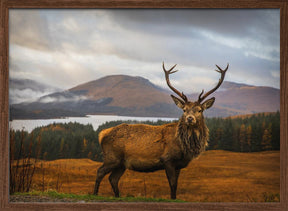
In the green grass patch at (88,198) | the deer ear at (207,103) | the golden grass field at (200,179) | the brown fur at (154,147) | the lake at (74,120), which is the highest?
the deer ear at (207,103)

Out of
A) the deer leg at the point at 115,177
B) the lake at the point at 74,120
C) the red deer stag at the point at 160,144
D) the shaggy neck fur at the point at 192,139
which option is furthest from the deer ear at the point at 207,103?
the deer leg at the point at 115,177

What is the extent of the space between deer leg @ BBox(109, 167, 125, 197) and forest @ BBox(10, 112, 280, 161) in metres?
0.42

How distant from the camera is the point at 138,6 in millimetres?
5863

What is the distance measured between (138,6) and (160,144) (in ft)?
7.58

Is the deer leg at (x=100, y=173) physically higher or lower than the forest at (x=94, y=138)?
lower

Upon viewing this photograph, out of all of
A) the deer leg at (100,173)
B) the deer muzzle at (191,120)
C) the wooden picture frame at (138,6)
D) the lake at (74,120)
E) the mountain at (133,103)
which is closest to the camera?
the deer muzzle at (191,120)

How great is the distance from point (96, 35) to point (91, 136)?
1.78 meters

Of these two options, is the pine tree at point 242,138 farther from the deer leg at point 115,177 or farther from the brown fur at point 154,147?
the deer leg at point 115,177

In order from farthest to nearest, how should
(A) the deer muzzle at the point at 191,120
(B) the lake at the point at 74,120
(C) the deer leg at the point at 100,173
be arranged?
(B) the lake at the point at 74,120 → (C) the deer leg at the point at 100,173 → (A) the deer muzzle at the point at 191,120

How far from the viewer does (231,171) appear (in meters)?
6.08

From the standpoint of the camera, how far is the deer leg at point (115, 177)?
5.95 meters

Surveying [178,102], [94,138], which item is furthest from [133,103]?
[178,102]

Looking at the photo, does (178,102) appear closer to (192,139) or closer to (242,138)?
(192,139)

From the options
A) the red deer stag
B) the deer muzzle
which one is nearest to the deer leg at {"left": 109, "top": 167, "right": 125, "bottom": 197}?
the red deer stag
